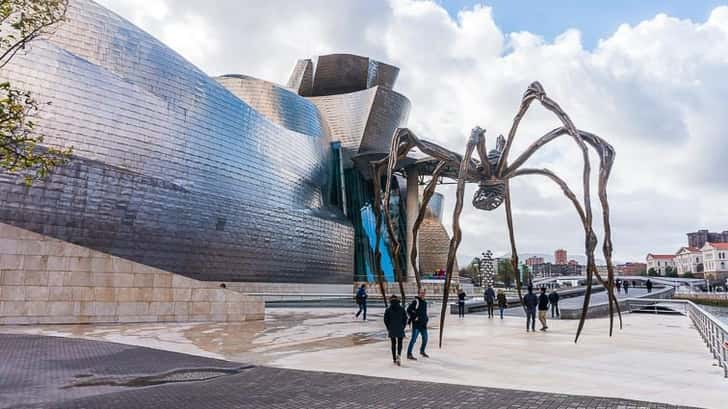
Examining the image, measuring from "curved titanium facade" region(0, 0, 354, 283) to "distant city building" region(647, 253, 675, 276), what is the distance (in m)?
140

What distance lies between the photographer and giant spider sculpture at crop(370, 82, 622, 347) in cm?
862

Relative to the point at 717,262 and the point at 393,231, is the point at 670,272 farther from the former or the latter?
the point at 393,231

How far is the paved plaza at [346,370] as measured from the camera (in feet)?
19.6

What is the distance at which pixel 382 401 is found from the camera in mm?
5898

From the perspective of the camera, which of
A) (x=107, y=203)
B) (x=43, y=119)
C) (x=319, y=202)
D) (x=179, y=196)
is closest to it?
(x=43, y=119)

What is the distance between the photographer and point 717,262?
Result: 103 meters

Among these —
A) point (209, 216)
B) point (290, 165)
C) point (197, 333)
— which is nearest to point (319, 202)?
point (290, 165)

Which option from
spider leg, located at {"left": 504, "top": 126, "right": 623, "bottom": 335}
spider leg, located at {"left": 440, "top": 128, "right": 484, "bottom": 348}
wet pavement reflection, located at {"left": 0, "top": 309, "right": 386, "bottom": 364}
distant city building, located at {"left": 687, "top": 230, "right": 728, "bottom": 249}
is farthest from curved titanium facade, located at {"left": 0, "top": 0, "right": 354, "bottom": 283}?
distant city building, located at {"left": 687, "top": 230, "right": 728, "bottom": 249}

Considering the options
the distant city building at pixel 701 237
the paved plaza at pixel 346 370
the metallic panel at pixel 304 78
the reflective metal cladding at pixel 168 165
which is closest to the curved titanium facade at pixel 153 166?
the reflective metal cladding at pixel 168 165

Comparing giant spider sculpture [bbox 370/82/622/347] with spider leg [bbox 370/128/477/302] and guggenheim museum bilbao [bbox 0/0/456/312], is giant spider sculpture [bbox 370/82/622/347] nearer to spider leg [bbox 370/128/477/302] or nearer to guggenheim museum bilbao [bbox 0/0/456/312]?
spider leg [bbox 370/128/477/302]

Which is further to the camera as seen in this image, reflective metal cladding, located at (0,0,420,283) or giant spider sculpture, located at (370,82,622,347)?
reflective metal cladding, located at (0,0,420,283)

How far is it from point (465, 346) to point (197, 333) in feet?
23.7

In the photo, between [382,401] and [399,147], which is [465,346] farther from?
[382,401]

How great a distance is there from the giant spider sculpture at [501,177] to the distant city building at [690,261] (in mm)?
125864
